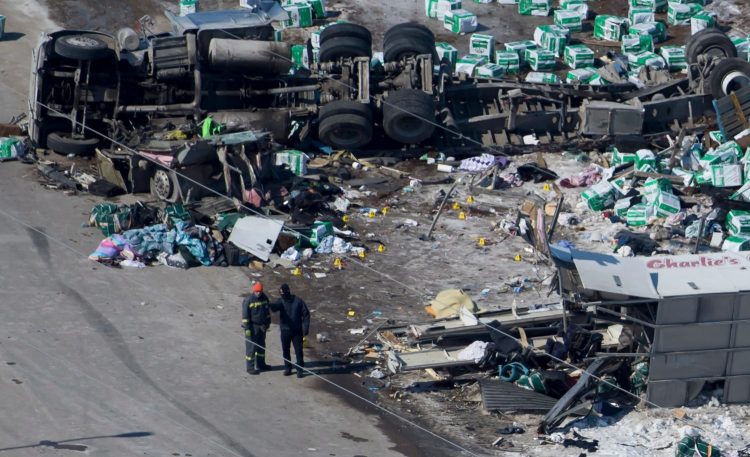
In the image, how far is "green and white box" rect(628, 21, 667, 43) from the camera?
95.9 ft

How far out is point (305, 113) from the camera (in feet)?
78.6

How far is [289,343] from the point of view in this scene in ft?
55.3

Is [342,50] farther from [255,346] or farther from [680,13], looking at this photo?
[255,346]

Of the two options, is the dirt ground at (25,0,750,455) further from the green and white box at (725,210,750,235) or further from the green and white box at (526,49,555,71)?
the green and white box at (526,49,555,71)

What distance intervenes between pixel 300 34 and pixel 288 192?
26.5 ft

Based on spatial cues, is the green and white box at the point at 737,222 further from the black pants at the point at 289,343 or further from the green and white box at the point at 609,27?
the green and white box at the point at 609,27

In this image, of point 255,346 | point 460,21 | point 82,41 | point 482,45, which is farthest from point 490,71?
point 255,346

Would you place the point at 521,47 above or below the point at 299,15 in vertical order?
below

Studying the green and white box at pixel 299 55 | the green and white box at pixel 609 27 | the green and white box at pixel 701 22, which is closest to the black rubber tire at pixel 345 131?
the green and white box at pixel 299 55

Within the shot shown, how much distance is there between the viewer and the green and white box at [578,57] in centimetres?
2828

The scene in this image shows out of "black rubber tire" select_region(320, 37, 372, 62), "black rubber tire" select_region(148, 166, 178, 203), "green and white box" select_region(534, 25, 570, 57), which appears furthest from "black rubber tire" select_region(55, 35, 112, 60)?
"green and white box" select_region(534, 25, 570, 57)

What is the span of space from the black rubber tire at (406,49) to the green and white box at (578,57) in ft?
13.5

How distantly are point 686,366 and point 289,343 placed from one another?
453 cm

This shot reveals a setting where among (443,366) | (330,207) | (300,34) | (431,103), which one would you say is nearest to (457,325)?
(443,366)
